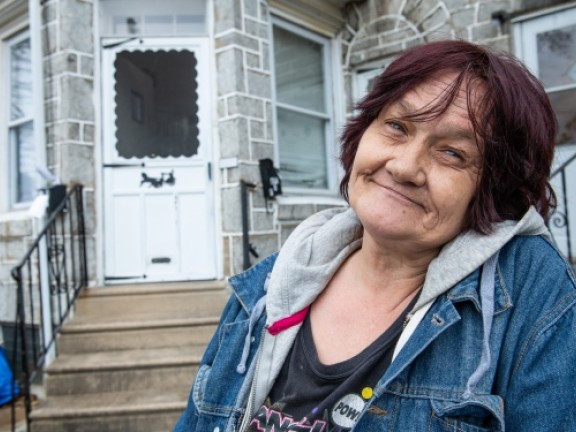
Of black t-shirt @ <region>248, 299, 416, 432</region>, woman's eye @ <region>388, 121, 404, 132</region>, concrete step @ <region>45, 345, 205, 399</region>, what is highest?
woman's eye @ <region>388, 121, 404, 132</region>

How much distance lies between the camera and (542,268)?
93cm

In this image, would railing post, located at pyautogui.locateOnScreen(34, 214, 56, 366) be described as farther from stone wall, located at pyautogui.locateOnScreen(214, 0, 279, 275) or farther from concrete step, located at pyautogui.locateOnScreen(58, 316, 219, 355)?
stone wall, located at pyautogui.locateOnScreen(214, 0, 279, 275)

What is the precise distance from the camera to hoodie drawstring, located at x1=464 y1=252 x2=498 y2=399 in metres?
0.87

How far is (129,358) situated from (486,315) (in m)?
2.95

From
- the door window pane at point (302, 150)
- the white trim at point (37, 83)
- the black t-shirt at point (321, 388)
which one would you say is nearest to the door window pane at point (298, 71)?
the door window pane at point (302, 150)

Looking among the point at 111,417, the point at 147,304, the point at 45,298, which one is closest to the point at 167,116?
the point at 147,304

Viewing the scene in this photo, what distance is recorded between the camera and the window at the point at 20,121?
14.6 ft

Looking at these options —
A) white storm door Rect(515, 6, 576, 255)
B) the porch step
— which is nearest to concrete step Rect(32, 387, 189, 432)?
the porch step

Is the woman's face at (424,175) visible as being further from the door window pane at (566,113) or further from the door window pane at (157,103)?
the door window pane at (566,113)

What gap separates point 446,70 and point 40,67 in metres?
3.83

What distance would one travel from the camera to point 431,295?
3.28 ft

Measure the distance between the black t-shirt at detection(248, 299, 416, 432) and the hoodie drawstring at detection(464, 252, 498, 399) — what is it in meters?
0.19

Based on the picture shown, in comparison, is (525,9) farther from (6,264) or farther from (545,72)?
(6,264)

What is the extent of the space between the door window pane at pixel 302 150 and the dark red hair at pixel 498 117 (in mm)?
3523
